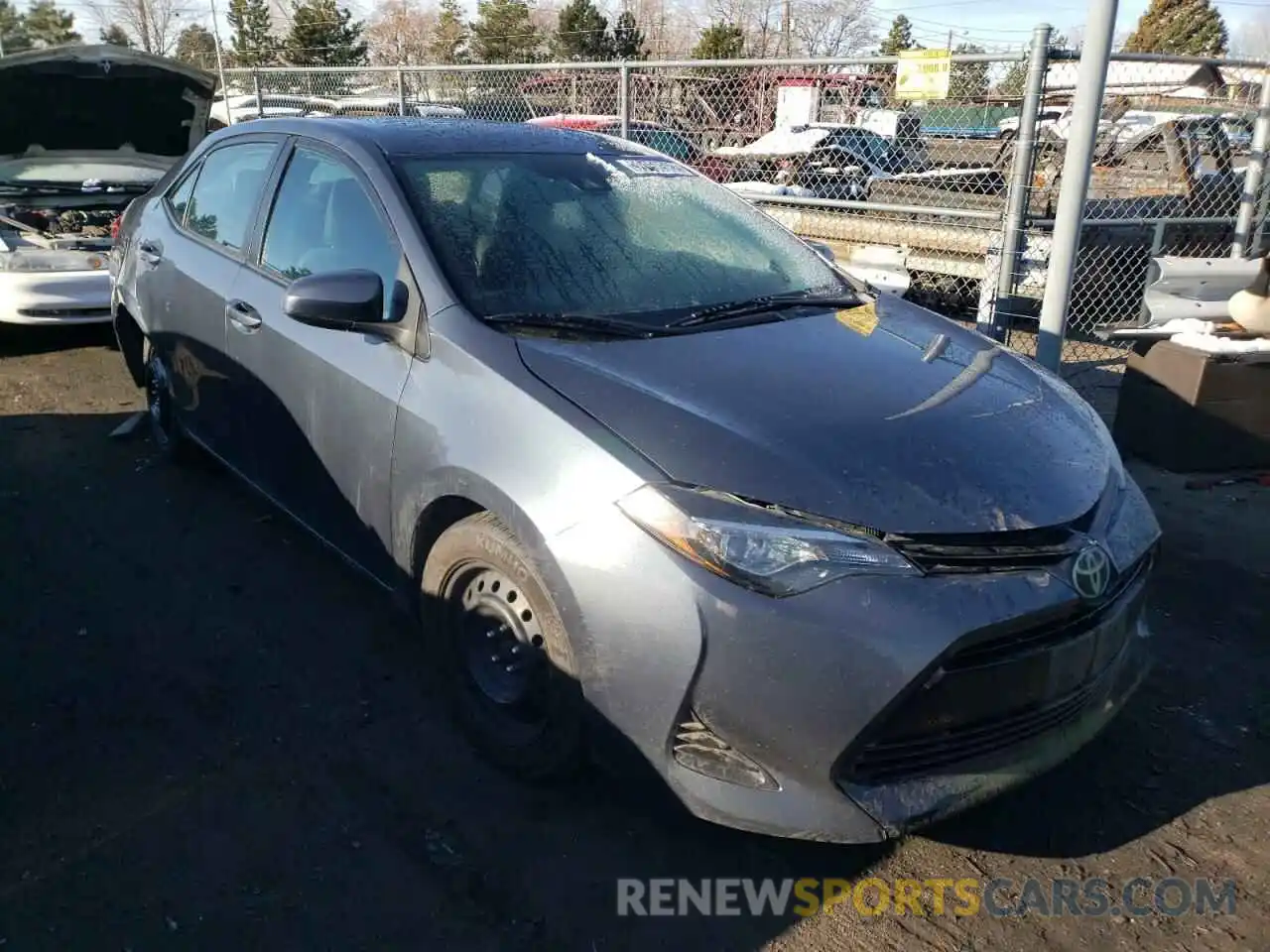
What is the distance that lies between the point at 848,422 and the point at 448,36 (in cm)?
4005

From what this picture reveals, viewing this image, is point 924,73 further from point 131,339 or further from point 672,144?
point 131,339

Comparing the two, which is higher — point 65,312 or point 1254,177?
point 1254,177

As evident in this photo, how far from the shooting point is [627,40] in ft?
115

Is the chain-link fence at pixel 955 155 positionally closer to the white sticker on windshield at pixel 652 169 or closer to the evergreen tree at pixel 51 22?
the white sticker on windshield at pixel 652 169

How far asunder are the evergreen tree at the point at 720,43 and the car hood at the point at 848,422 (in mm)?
28543

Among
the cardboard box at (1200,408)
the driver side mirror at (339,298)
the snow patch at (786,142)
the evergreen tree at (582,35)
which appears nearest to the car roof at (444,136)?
the driver side mirror at (339,298)

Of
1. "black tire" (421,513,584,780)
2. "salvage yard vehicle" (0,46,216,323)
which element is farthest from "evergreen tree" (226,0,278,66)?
"black tire" (421,513,584,780)

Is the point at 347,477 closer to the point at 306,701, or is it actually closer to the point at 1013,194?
the point at 306,701

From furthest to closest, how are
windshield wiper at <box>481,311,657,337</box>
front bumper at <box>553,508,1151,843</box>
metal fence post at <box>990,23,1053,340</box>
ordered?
metal fence post at <box>990,23,1053,340</box> < windshield wiper at <box>481,311,657,337</box> < front bumper at <box>553,508,1151,843</box>

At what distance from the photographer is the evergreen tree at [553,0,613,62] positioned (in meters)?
34.2

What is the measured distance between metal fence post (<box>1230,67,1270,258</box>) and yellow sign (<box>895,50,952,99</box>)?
2.14 metres

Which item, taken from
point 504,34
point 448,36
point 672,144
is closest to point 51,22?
point 448,36

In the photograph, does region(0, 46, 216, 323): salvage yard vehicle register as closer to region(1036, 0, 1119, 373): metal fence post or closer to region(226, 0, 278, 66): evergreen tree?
region(1036, 0, 1119, 373): metal fence post

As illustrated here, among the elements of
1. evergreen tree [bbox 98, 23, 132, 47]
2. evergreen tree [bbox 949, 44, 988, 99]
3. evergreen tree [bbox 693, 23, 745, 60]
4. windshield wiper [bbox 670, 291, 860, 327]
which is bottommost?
windshield wiper [bbox 670, 291, 860, 327]
